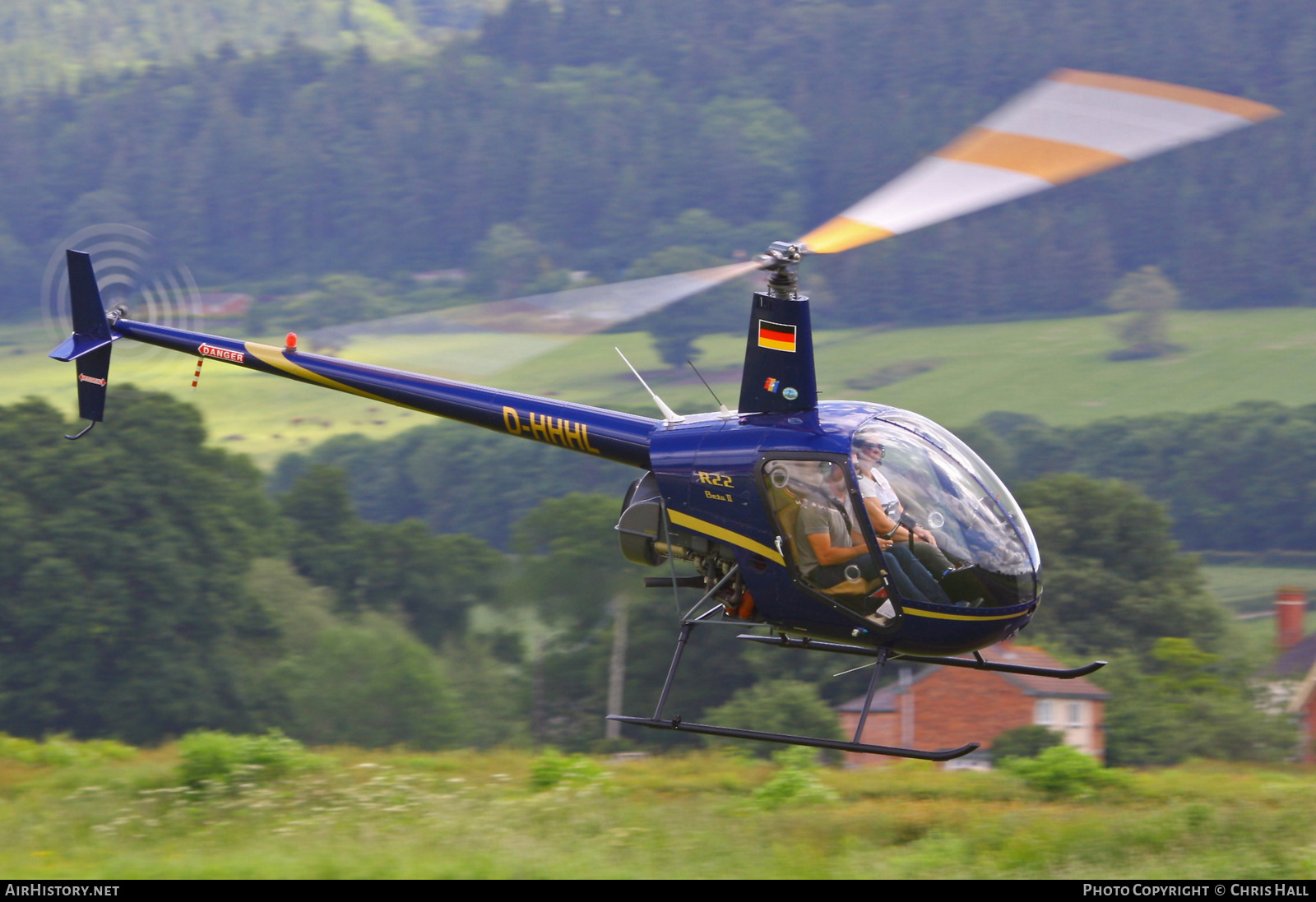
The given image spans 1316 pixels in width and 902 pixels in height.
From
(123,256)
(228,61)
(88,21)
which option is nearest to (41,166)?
(228,61)

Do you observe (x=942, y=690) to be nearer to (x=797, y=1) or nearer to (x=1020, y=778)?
(x=1020, y=778)

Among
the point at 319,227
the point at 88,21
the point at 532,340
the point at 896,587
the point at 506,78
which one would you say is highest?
the point at 88,21

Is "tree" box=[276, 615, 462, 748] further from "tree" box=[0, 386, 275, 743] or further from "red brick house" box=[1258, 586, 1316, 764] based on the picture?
"red brick house" box=[1258, 586, 1316, 764]

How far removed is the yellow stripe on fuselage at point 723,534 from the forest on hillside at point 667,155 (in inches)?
2933

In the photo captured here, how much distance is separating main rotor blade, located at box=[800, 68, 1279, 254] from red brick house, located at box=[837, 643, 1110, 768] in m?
21.1

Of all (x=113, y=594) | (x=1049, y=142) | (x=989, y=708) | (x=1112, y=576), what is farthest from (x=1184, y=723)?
(x=113, y=594)

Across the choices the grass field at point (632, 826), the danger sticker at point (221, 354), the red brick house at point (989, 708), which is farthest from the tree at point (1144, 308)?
the danger sticker at point (221, 354)

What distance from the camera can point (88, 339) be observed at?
11.7 metres

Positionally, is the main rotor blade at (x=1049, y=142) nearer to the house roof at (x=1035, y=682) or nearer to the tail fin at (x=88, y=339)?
the tail fin at (x=88, y=339)

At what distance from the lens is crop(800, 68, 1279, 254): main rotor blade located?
20.8 feet

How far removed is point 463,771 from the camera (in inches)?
444

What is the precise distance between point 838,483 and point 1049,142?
222 cm

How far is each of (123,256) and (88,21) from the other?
14061 cm

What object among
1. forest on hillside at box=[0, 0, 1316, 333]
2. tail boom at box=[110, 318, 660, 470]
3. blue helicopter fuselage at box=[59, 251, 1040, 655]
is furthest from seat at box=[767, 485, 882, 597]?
forest on hillside at box=[0, 0, 1316, 333]
